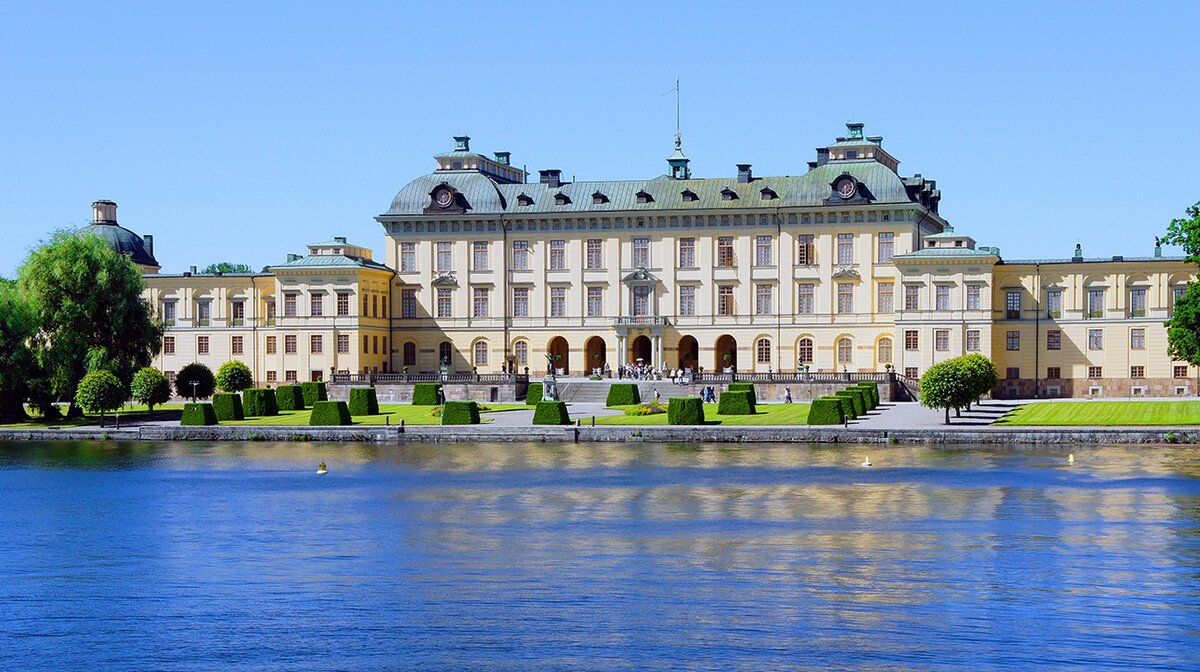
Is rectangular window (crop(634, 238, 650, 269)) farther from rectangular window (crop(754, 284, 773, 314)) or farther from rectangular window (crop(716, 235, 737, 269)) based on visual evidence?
rectangular window (crop(754, 284, 773, 314))

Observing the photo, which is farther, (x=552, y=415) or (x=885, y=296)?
(x=885, y=296)

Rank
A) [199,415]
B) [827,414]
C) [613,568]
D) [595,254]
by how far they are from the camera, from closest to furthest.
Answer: [613,568], [827,414], [199,415], [595,254]

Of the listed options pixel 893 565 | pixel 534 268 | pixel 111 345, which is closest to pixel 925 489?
pixel 893 565

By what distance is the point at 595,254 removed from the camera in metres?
89.0

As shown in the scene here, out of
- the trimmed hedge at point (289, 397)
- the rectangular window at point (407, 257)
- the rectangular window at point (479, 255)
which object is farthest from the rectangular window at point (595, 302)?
the trimmed hedge at point (289, 397)

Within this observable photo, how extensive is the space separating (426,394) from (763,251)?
23817 millimetres

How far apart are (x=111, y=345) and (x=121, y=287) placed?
2.88 metres

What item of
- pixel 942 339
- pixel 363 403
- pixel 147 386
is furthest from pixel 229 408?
pixel 942 339

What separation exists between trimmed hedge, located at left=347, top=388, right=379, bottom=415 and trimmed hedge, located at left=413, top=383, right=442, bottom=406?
5.41m

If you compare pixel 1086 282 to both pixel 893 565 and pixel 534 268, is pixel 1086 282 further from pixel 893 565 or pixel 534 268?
pixel 893 565

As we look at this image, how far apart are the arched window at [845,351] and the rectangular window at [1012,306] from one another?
9073 millimetres

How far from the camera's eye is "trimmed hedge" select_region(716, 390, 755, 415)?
213 feet

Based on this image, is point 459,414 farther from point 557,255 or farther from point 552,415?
point 557,255

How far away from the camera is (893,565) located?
28.2 m
